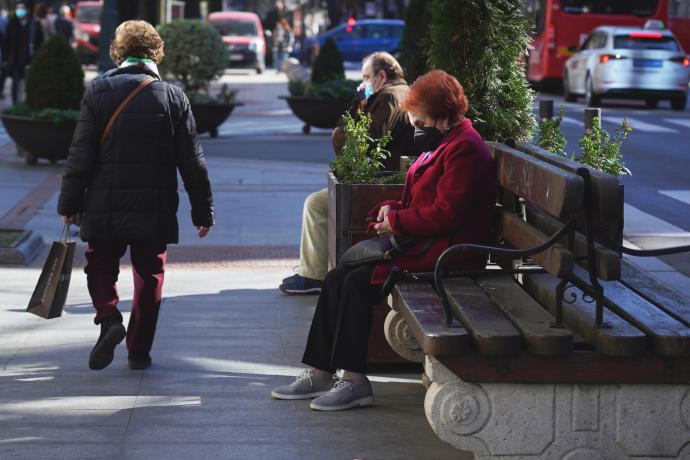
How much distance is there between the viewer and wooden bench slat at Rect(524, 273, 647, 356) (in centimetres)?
448

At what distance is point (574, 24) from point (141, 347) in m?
28.4

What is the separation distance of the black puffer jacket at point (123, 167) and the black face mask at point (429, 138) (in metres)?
1.30

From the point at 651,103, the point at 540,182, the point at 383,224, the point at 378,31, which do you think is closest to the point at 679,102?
the point at 651,103

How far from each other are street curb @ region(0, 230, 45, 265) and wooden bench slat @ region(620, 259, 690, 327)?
493cm

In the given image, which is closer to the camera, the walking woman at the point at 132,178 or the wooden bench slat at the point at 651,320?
the wooden bench slat at the point at 651,320

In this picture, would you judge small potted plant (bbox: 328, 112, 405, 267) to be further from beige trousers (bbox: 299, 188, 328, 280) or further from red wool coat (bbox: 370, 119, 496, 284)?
beige trousers (bbox: 299, 188, 328, 280)

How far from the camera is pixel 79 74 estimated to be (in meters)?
15.8

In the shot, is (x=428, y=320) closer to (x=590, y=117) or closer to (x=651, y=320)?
(x=651, y=320)

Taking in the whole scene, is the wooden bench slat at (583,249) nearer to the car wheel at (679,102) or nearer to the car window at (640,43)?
the car window at (640,43)

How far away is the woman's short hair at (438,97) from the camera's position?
18.4ft

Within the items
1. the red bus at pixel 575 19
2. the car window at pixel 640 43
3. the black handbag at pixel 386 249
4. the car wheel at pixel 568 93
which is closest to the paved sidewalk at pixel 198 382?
the black handbag at pixel 386 249

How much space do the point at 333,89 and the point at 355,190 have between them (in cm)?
1450

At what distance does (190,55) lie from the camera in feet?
67.5

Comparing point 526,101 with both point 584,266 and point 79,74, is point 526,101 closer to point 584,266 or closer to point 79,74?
point 584,266
